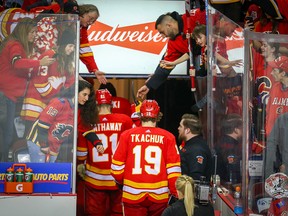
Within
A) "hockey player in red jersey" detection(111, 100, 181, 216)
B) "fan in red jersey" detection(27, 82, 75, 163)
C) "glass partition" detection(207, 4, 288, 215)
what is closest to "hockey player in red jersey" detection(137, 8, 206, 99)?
"hockey player in red jersey" detection(111, 100, 181, 216)

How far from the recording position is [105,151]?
7883mm

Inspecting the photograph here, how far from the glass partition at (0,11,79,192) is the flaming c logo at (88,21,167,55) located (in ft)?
8.46

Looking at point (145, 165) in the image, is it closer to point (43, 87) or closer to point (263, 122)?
point (43, 87)

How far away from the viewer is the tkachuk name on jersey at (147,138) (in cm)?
699

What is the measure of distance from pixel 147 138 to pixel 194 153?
52 cm

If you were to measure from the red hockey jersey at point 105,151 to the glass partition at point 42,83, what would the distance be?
99cm

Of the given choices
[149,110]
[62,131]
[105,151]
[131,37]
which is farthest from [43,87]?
[131,37]

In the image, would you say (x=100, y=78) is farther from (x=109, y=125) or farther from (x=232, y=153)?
(x=232, y=153)

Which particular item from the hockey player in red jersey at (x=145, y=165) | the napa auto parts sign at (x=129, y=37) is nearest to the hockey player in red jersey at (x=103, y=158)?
the hockey player in red jersey at (x=145, y=165)

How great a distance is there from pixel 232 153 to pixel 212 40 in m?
1.66

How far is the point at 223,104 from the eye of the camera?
738 centimetres

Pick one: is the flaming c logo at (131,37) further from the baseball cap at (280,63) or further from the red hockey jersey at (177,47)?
the baseball cap at (280,63)

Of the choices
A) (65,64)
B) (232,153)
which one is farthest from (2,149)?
(232,153)

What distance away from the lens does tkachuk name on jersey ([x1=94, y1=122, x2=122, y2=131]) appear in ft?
25.8
